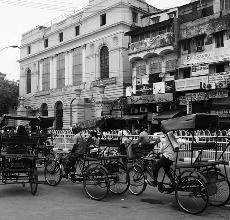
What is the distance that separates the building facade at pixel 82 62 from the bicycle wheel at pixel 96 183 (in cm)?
2533

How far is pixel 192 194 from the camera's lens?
6.26 m

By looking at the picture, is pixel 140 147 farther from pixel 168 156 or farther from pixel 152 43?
pixel 152 43

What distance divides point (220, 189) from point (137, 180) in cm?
193

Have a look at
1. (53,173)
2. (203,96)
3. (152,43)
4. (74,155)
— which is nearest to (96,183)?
(74,155)

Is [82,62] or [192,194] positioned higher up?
[82,62]

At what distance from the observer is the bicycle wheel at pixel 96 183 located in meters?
7.36

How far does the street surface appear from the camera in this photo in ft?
19.4

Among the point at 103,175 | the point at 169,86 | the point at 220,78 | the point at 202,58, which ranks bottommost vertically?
the point at 103,175

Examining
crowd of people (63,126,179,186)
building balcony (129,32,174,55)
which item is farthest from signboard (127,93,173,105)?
crowd of people (63,126,179,186)

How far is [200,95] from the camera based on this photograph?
26391mm

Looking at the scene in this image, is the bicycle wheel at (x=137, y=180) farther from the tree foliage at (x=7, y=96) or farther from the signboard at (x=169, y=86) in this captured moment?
the tree foliage at (x=7, y=96)

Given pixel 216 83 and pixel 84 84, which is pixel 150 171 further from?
pixel 84 84

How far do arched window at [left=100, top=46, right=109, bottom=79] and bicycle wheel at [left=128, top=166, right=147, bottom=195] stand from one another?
28.2 metres

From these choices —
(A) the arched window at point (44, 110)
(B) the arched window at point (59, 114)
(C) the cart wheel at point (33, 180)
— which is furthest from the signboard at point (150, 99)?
(C) the cart wheel at point (33, 180)
